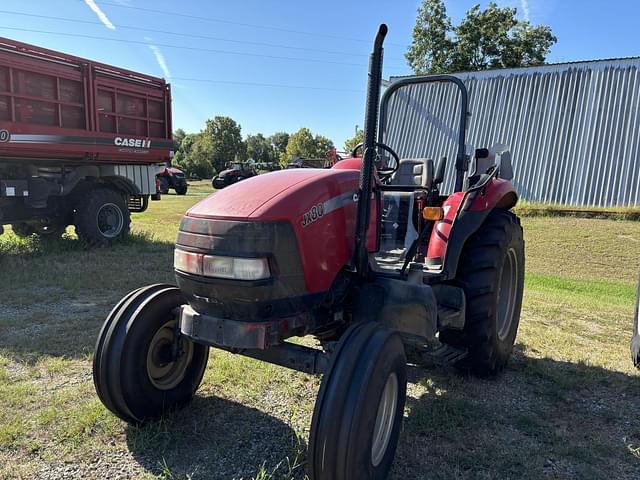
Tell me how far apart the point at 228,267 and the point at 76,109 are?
20.6 ft

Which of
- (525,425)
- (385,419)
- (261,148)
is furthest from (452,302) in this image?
(261,148)

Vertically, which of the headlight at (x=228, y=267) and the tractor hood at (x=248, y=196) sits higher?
the tractor hood at (x=248, y=196)

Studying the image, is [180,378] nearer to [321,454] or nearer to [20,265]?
[321,454]

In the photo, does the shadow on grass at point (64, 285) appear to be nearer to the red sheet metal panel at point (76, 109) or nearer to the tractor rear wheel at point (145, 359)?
the tractor rear wheel at point (145, 359)

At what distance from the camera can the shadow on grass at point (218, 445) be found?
2264 millimetres

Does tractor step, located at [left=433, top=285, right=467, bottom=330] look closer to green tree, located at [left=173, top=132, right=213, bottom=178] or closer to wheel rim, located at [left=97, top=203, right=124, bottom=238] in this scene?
wheel rim, located at [left=97, top=203, right=124, bottom=238]

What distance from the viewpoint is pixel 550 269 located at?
25.9ft

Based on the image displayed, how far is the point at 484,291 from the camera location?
9.80 ft

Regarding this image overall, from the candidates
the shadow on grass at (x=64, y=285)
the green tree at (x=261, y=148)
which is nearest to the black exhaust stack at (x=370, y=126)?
the shadow on grass at (x=64, y=285)

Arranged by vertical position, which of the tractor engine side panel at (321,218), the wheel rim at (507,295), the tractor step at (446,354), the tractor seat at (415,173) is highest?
the tractor seat at (415,173)

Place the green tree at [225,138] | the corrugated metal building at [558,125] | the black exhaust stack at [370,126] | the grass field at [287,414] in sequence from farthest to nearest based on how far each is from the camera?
1. the green tree at [225,138]
2. the corrugated metal building at [558,125]
3. the grass field at [287,414]
4. the black exhaust stack at [370,126]

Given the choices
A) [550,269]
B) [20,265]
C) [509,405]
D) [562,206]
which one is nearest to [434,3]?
[562,206]

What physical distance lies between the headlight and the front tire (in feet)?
20.2

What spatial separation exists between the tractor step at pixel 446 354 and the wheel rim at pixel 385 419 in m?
0.83
